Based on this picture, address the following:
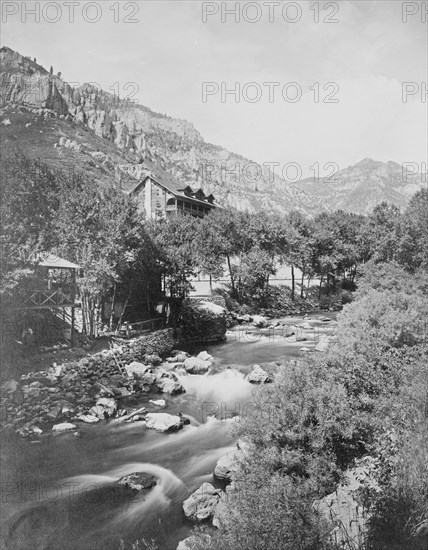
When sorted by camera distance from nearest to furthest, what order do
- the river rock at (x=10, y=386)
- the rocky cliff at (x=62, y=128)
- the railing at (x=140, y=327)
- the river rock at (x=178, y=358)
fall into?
the river rock at (x=10, y=386) < the river rock at (x=178, y=358) < the railing at (x=140, y=327) < the rocky cliff at (x=62, y=128)

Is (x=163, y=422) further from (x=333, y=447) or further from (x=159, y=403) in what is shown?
(x=333, y=447)

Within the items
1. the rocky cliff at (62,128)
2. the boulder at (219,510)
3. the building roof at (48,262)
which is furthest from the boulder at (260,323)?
the rocky cliff at (62,128)

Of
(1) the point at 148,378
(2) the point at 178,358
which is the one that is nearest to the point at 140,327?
(2) the point at 178,358

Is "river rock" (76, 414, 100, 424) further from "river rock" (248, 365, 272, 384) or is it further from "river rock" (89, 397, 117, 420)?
"river rock" (248, 365, 272, 384)

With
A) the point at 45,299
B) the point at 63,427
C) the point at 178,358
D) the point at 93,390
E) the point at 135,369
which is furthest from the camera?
the point at 178,358

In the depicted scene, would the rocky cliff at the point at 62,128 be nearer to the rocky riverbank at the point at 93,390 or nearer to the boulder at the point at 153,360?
the boulder at the point at 153,360

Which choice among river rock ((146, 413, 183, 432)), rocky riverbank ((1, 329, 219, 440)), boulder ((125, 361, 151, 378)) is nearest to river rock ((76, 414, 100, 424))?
rocky riverbank ((1, 329, 219, 440))
